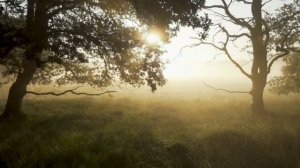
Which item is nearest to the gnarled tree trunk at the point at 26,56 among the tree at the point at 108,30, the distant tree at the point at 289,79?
the tree at the point at 108,30

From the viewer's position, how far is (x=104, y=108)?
1995 cm

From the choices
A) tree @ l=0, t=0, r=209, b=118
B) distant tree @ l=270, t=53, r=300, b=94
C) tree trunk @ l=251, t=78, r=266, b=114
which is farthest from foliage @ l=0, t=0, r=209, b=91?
distant tree @ l=270, t=53, r=300, b=94

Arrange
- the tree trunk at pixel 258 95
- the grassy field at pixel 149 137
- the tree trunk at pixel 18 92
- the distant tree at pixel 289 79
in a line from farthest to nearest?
1. the distant tree at pixel 289 79
2. the tree trunk at pixel 258 95
3. the tree trunk at pixel 18 92
4. the grassy field at pixel 149 137

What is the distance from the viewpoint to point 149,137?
1203cm

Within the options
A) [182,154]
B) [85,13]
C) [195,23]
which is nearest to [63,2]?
[85,13]

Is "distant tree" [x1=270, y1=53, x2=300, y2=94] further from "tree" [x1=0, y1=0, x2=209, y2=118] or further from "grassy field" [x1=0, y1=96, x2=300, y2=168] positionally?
"tree" [x1=0, y1=0, x2=209, y2=118]

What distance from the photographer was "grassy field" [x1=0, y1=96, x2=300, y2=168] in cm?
984

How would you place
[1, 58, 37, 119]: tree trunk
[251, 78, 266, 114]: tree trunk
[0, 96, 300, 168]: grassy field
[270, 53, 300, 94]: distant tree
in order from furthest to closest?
[270, 53, 300, 94]: distant tree, [251, 78, 266, 114]: tree trunk, [1, 58, 37, 119]: tree trunk, [0, 96, 300, 168]: grassy field

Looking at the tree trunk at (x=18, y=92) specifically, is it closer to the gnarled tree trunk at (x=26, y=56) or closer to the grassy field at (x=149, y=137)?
the gnarled tree trunk at (x=26, y=56)

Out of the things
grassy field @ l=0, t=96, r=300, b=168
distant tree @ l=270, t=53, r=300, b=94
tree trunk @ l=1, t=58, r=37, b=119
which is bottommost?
grassy field @ l=0, t=96, r=300, b=168

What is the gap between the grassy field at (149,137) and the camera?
9839 millimetres

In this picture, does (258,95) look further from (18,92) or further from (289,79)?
(18,92)

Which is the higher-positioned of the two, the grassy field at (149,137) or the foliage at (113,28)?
the foliage at (113,28)

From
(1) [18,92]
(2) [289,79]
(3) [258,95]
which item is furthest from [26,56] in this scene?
(2) [289,79]
